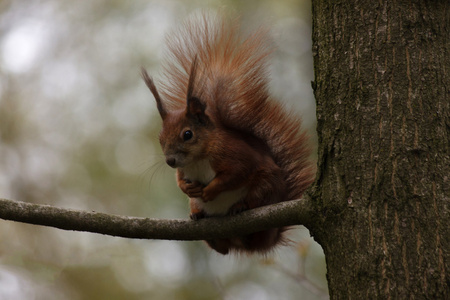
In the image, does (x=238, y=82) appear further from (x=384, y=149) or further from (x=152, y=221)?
(x=384, y=149)

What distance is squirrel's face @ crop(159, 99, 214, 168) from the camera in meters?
2.46

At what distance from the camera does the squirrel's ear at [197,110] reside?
2.53 metres

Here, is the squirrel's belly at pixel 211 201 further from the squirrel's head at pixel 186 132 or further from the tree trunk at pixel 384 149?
the tree trunk at pixel 384 149

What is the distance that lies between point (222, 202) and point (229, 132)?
348 millimetres

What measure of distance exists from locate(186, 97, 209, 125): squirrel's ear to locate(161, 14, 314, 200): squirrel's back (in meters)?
0.05

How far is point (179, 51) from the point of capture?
8.23ft

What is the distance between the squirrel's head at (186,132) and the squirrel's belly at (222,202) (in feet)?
0.65

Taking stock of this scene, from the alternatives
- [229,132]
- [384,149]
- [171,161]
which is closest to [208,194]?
[171,161]

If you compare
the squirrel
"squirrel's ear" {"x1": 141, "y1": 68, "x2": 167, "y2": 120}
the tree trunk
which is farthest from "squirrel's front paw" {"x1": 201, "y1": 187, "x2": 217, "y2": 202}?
the tree trunk

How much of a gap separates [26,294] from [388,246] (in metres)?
5.32

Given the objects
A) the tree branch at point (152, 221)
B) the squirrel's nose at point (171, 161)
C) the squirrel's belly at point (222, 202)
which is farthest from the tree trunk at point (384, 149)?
the squirrel's nose at point (171, 161)

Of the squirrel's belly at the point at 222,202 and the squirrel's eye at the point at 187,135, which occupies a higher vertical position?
the squirrel's eye at the point at 187,135

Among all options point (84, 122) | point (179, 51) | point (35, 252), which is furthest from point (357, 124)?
point (84, 122)

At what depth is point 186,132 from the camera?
2.50 m
